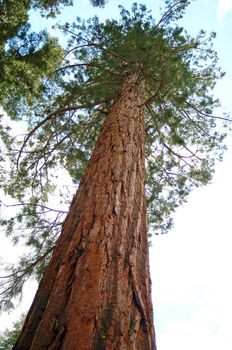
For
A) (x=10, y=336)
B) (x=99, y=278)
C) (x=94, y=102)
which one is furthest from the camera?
(x=10, y=336)

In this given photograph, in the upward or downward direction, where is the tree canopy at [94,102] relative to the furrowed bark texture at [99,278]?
upward

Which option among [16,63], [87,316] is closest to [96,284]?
[87,316]

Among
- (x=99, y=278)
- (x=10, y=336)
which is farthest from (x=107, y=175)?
(x=10, y=336)

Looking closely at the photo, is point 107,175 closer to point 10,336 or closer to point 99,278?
point 99,278

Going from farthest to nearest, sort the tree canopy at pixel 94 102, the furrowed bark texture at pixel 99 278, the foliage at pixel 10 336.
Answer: the foliage at pixel 10 336 < the tree canopy at pixel 94 102 < the furrowed bark texture at pixel 99 278

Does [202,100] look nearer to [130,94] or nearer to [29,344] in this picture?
[130,94]

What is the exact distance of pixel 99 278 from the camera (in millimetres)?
1446

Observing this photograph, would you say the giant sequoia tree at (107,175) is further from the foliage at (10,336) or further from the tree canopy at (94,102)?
the foliage at (10,336)

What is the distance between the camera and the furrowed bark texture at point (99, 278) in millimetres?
1213

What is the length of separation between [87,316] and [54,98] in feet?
16.5

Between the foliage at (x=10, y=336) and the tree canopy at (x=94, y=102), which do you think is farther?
the foliage at (x=10, y=336)

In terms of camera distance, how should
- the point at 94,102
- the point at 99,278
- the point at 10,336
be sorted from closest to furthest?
the point at 99,278
the point at 94,102
the point at 10,336

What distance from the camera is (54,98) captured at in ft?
18.7

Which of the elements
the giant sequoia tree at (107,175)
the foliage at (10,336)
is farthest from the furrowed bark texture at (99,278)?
the foliage at (10,336)
